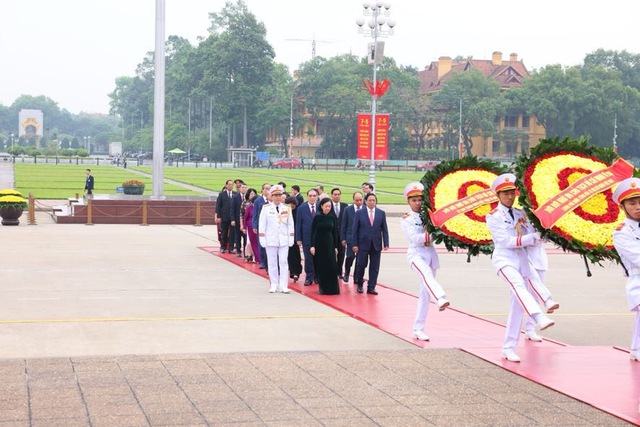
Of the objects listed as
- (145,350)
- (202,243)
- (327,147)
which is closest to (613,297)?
(145,350)

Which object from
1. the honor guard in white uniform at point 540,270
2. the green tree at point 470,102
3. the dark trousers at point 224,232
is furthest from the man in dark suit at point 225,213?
the green tree at point 470,102

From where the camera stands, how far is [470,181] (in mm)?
10883

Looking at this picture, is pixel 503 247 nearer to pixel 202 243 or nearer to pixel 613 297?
pixel 613 297

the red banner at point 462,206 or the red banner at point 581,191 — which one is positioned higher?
the red banner at point 581,191

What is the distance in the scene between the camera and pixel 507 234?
31.6ft

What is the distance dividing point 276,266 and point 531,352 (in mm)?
5780

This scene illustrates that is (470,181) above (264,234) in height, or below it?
above

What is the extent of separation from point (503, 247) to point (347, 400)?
267 centimetres

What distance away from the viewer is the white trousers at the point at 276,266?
15.2 meters

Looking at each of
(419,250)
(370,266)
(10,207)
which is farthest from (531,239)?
(10,207)

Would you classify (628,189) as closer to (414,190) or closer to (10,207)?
(414,190)

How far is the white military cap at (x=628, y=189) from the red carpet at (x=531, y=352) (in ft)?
5.47

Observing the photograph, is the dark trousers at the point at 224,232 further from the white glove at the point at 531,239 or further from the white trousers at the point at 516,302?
the white glove at the point at 531,239

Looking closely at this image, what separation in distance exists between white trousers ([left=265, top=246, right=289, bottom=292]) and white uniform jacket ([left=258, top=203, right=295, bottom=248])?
0.08 metres
